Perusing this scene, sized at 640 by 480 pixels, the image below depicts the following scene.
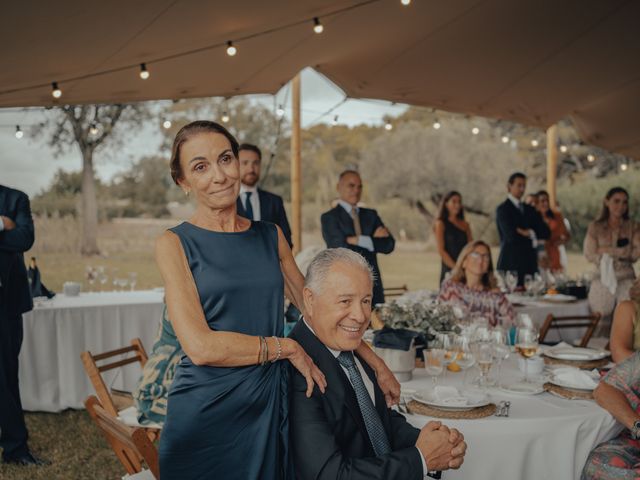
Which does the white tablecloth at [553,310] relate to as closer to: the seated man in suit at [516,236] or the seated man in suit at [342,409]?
the seated man in suit at [516,236]


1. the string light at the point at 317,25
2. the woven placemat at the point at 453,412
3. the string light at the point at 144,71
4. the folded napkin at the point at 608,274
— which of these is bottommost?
the woven placemat at the point at 453,412

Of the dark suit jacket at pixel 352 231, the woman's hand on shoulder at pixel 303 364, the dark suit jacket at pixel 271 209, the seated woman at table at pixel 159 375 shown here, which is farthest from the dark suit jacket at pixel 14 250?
the woman's hand on shoulder at pixel 303 364

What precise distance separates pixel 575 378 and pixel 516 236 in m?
4.06

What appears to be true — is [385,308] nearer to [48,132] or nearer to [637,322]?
[637,322]

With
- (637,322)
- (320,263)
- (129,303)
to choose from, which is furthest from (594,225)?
A: (320,263)

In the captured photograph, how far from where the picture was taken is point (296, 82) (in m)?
7.36

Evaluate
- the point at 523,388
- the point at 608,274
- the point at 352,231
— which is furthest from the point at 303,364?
the point at 608,274

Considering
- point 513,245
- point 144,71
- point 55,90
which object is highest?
point 144,71

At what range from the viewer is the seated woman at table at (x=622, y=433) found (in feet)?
7.47

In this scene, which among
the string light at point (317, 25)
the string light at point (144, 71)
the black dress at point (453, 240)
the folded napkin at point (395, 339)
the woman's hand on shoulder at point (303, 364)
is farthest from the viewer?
the black dress at point (453, 240)

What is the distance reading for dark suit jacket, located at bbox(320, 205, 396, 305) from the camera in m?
5.07

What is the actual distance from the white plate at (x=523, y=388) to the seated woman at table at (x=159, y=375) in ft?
4.01

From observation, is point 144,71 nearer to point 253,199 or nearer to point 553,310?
point 253,199

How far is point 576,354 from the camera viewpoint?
3.02 meters
